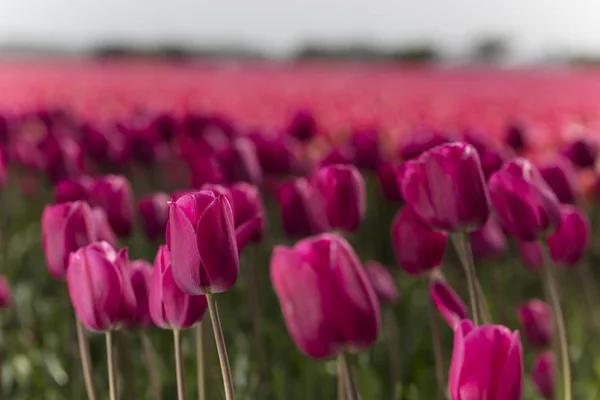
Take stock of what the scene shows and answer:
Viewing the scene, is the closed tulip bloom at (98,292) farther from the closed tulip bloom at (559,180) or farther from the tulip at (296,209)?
the closed tulip bloom at (559,180)

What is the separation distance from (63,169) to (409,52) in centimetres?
1766

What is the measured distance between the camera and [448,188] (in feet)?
3.44

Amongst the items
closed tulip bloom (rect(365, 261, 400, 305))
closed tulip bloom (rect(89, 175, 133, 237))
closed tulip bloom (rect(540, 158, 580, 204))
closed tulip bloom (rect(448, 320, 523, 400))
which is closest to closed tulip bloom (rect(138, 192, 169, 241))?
closed tulip bloom (rect(89, 175, 133, 237))

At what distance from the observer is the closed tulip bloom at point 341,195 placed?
50.8 inches

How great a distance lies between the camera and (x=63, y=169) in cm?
213

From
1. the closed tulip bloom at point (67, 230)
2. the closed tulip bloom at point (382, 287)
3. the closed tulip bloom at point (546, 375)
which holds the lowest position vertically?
the closed tulip bloom at point (546, 375)

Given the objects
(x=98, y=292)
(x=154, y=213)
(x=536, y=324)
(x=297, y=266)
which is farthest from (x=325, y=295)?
(x=536, y=324)

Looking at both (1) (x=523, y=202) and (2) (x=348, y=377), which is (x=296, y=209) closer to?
(1) (x=523, y=202)

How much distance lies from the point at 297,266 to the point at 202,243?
10cm

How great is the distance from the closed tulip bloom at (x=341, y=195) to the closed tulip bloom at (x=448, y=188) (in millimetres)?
223

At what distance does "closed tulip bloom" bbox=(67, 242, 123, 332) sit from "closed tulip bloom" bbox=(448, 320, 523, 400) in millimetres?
428

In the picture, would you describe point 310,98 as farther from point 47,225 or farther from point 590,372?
point 47,225

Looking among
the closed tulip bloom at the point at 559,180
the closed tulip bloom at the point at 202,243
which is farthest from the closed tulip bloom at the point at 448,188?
the closed tulip bloom at the point at 559,180

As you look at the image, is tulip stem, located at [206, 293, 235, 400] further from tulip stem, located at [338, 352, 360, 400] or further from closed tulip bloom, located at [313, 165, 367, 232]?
closed tulip bloom, located at [313, 165, 367, 232]
